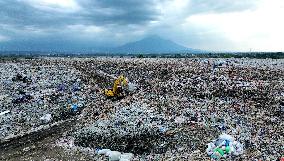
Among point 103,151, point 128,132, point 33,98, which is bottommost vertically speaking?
point 103,151

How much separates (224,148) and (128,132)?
3.85 meters

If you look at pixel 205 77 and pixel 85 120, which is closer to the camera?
pixel 85 120

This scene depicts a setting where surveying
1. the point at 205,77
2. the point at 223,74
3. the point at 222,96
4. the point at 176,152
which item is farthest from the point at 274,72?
the point at 176,152

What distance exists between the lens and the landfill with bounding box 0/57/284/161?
13180 mm

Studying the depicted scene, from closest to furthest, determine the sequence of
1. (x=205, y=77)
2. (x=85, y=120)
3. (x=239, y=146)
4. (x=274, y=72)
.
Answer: (x=239, y=146) < (x=85, y=120) < (x=205, y=77) < (x=274, y=72)

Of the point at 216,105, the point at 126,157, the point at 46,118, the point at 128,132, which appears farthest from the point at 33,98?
the point at 126,157

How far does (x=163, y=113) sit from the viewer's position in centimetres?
1655

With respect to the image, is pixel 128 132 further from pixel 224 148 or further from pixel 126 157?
pixel 224 148

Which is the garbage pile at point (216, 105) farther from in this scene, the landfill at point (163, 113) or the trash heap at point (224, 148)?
the trash heap at point (224, 148)

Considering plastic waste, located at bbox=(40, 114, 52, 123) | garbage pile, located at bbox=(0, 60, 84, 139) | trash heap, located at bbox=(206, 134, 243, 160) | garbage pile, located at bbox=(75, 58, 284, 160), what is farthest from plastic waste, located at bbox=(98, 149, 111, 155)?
plastic waste, located at bbox=(40, 114, 52, 123)

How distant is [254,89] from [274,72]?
721 centimetres

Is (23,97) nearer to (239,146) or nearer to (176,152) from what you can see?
(176,152)

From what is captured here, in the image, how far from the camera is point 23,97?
21.6 m

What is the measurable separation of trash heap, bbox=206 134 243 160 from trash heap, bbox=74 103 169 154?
1685 mm
